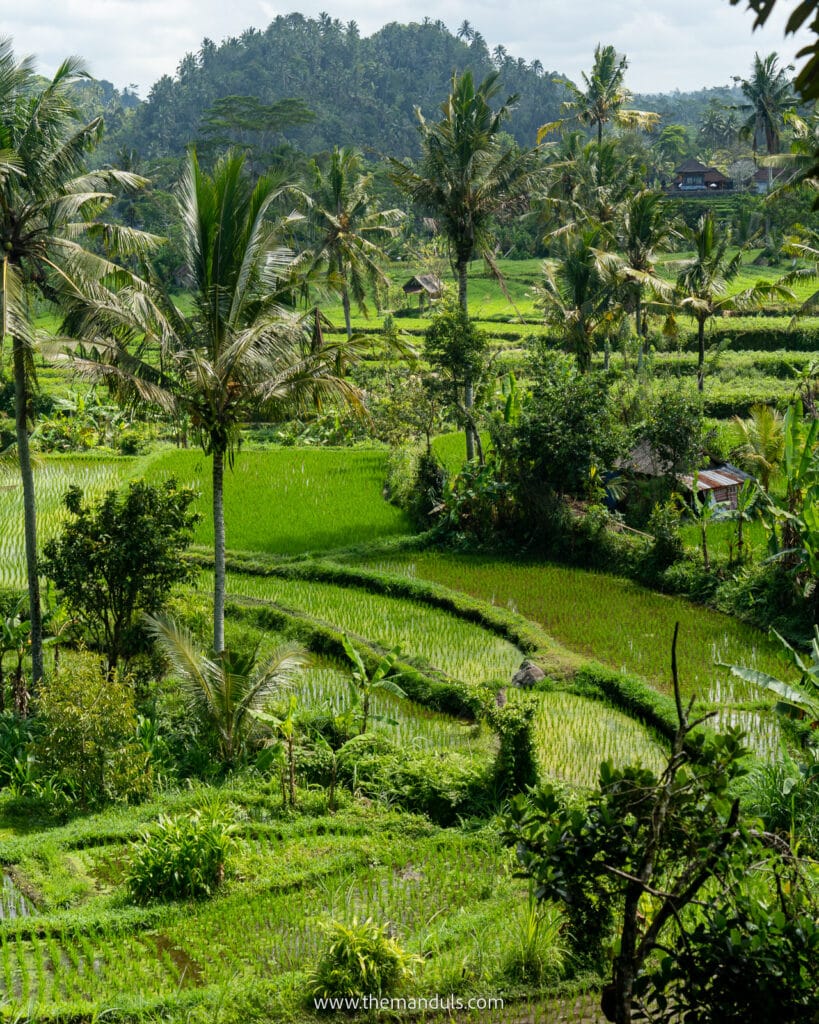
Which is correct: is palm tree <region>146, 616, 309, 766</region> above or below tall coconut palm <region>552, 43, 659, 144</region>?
below

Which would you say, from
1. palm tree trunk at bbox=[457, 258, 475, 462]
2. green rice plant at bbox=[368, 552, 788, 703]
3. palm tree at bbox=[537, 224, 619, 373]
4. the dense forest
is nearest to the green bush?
green rice plant at bbox=[368, 552, 788, 703]

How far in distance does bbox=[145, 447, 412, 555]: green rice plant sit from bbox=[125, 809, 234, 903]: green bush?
8897 mm

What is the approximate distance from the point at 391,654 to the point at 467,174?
10.9m

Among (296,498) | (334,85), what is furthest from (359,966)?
(334,85)

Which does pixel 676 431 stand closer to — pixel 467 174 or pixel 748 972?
pixel 467 174

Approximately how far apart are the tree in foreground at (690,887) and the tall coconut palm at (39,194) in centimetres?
715

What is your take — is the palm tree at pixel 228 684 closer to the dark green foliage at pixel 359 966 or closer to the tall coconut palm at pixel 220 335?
the tall coconut palm at pixel 220 335

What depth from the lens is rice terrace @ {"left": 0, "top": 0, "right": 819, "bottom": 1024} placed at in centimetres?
537

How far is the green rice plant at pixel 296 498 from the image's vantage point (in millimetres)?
16453

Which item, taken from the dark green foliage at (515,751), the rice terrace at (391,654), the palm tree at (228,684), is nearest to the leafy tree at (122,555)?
the rice terrace at (391,654)

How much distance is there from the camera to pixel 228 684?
29.9 feet

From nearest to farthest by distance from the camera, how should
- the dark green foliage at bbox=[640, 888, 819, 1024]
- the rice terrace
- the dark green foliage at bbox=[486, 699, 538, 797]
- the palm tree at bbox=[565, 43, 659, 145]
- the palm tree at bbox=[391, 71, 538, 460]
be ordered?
the dark green foliage at bbox=[640, 888, 819, 1024]
the rice terrace
the dark green foliage at bbox=[486, 699, 538, 797]
the palm tree at bbox=[391, 71, 538, 460]
the palm tree at bbox=[565, 43, 659, 145]

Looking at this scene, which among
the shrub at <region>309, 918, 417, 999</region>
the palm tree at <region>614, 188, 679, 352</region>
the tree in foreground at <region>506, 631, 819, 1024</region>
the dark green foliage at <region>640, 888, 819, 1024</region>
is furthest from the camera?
the palm tree at <region>614, 188, 679, 352</region>

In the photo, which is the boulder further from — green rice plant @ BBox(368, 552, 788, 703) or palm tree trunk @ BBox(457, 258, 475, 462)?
palm tree trunk @ BBox(457, 258, 475, 462)
